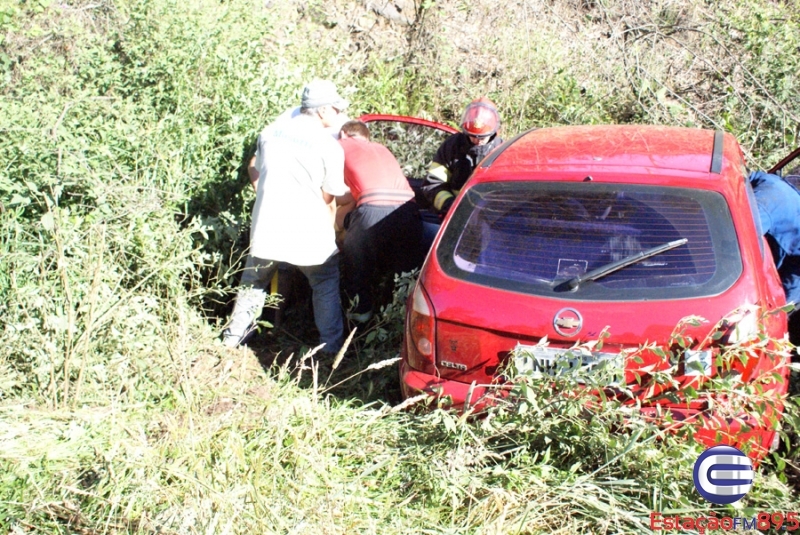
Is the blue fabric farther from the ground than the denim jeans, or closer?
farther from the ground

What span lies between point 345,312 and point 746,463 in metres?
3.20

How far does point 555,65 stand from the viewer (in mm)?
9188

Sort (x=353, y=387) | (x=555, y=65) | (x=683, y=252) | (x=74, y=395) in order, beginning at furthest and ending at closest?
(x=555, y=65) → (x=353, y=387) → (x=74, y=395) → (x=683, y=252)

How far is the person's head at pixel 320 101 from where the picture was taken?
5.09m

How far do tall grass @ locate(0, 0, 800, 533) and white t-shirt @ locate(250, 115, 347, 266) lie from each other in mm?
385

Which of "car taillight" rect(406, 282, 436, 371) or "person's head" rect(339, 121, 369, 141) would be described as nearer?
"car taillight" rect(406, 282, 436, 371)

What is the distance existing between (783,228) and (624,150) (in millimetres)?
1172

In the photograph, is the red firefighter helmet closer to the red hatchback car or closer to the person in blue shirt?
the red hatchback car

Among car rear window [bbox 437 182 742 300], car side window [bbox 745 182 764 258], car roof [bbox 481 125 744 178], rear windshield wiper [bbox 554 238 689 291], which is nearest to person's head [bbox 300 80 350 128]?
car roof [bbox 481 125 744 178]

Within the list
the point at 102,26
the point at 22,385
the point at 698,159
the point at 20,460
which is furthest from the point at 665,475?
the point at 102,26

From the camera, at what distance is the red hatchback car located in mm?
3152

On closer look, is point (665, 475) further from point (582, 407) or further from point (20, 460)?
point (20, 460)

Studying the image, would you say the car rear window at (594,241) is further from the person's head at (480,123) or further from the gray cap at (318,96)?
the person's head at (480,123)

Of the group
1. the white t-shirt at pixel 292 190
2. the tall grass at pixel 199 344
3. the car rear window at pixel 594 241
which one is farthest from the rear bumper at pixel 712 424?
the white t-shirt at pixel 292 190
